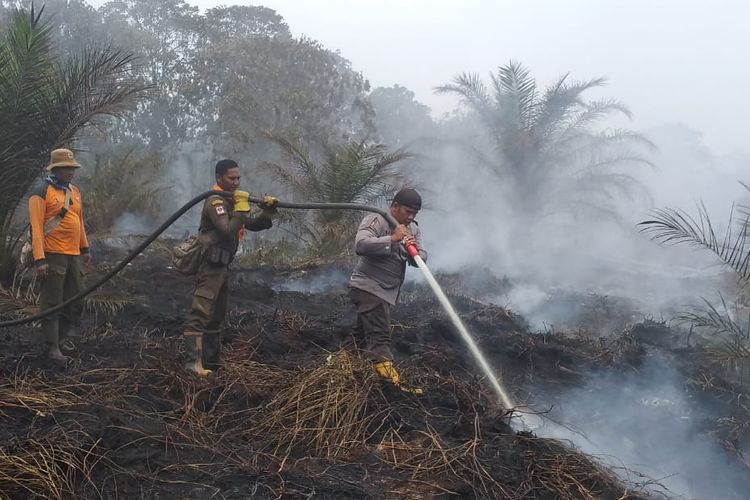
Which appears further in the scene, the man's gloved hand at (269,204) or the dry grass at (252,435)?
the man's gloved hand at (269,204)

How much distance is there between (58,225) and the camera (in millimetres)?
5070

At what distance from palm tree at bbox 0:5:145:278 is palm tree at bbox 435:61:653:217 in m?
10.3

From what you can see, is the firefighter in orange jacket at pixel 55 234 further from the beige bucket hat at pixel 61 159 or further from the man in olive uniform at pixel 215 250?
the man in olive uniform at pixel 215 250

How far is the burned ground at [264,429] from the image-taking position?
3.35 metres

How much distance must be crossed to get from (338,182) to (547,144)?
20.6 feet

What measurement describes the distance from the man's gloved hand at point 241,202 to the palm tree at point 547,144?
11.6m

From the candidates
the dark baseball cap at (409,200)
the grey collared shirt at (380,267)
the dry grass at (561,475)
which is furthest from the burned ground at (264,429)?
the dark baseball cap at (409,200)

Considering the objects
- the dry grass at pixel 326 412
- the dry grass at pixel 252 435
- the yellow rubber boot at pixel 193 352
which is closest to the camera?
the dry grass at pixel 252 435

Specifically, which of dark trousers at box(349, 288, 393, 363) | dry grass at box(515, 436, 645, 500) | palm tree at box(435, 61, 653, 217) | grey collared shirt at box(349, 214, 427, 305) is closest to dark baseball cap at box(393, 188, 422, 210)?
grey collared shirt at box(349, 214, 427, 305)

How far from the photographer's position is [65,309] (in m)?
5.25

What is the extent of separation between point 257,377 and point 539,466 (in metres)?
2.10

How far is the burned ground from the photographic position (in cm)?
335

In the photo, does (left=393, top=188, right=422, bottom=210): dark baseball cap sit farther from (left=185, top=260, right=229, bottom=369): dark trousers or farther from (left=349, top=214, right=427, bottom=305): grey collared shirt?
(left=185, top=260, right=229, bottom=369): dark trousers

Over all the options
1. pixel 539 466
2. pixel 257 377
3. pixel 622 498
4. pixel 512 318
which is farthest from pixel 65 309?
pixel 512 318
